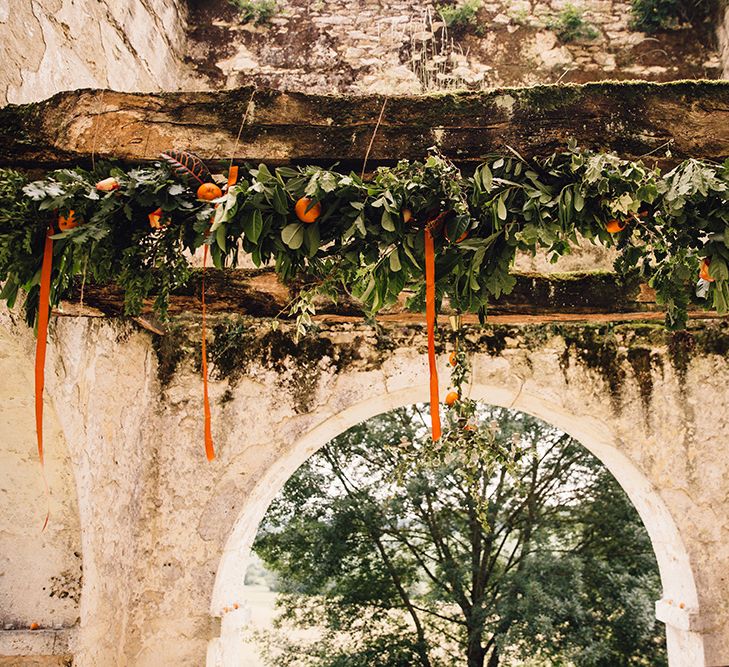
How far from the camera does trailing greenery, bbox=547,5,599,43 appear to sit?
4.42 meters

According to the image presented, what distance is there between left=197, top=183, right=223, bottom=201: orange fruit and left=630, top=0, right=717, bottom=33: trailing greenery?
4.16 metres

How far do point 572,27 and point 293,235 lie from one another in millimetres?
3927

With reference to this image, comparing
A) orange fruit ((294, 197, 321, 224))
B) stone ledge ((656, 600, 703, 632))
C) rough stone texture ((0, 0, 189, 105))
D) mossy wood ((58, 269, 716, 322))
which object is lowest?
stone ledge ((656, 600, 703, 632))

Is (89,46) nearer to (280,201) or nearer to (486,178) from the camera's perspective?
(280,201)

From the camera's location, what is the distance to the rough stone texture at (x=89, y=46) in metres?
2.48

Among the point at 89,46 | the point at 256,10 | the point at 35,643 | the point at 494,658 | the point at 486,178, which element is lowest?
the point at 494,658

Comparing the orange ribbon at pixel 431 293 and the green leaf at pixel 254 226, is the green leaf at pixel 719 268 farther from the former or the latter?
the green leaf at pixel 254 226

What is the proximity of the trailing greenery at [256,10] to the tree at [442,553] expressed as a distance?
3594mm

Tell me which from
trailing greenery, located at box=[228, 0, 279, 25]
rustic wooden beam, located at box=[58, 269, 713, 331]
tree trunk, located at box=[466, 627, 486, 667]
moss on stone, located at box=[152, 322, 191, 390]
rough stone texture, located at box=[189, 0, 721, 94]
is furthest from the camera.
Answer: tree trunk, located at box=[466, 627, 486, 667]

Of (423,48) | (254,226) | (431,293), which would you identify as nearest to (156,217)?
(254,226)

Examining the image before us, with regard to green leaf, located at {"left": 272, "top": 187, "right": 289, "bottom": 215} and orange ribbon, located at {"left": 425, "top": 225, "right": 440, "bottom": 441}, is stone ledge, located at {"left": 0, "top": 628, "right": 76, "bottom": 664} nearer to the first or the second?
orange ribbon, located at {"left": 425, "top": 225, "right": 440, "bottom": 441}

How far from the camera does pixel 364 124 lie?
1.57 meters

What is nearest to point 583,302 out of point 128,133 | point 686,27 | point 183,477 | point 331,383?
point 331,383

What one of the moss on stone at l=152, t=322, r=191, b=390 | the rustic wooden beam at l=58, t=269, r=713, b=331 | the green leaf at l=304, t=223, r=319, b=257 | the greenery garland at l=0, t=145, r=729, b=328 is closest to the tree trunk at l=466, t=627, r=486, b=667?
the moss on stone at l=152, t=322, r=191, b=390
